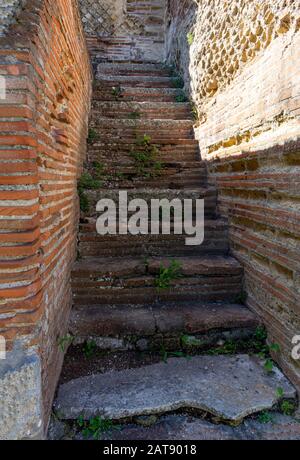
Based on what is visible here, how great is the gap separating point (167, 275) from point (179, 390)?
1095mm

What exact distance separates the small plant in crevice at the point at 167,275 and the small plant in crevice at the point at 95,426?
49.6 inches

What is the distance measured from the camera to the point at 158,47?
9219 millimetres

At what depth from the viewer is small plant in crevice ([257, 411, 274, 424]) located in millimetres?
1858

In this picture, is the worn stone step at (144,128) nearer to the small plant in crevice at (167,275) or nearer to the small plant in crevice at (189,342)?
the small plant in crevice at (167,275)

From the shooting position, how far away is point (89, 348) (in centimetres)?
240

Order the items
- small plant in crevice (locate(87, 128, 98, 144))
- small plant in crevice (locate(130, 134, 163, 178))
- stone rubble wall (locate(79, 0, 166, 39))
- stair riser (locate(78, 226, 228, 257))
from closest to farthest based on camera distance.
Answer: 1. stair riser (locate(78, 226, 228, 257))
2. small plant in crevice (locate(130, 134, 163, 178))
3. small plant in crevice (locate(87, 128, 98, 144))
4. stone rubble wall (locate(79, 0, 166, 39))

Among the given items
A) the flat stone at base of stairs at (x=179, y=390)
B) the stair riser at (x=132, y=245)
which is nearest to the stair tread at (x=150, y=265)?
the stair riser at (x=132, y=245)

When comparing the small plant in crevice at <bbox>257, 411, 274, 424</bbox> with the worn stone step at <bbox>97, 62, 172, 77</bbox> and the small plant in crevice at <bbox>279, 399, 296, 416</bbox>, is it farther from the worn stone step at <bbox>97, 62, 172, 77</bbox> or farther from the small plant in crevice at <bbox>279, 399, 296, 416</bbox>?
the worn stone step at <bbox>97, 62, 172, 77</bbox>

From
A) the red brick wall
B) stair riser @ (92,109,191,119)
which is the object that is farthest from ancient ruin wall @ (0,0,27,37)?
stair riser @ (92,109,191,119)

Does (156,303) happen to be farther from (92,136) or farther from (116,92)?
(116,92)

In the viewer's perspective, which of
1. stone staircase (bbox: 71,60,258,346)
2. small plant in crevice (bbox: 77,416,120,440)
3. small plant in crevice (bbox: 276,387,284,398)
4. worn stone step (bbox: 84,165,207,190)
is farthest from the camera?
worn stone step (bbox: 84,165,207,190)

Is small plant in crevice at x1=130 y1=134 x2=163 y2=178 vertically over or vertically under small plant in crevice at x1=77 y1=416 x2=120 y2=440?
over

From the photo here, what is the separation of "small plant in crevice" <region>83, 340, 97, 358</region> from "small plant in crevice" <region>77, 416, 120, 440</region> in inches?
23.2
